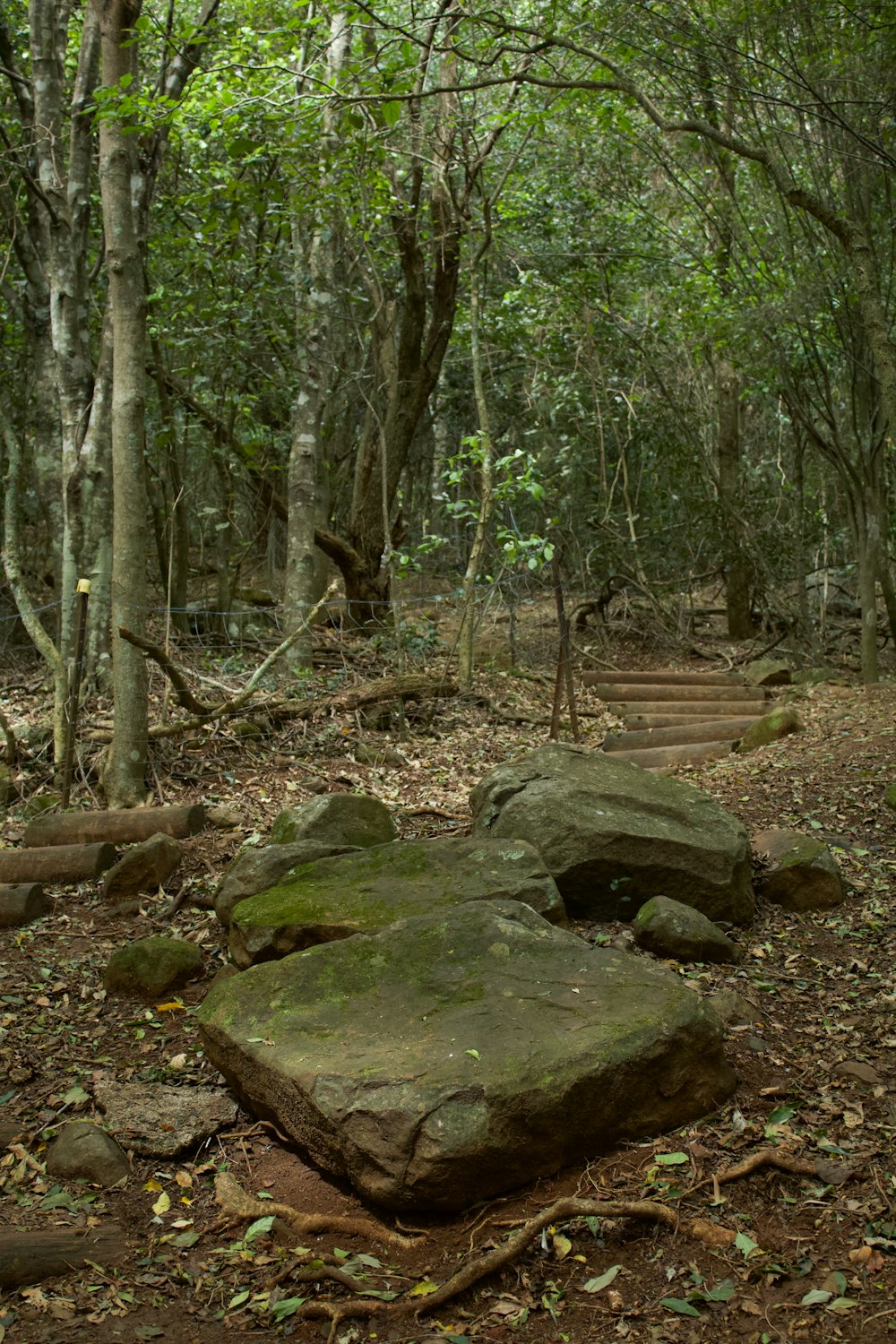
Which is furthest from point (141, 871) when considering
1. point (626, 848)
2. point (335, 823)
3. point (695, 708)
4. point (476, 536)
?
point (695, 708)

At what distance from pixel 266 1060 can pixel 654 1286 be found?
141cm

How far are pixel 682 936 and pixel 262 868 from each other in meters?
2.05

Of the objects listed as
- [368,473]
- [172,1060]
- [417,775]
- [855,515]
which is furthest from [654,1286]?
[368,473]

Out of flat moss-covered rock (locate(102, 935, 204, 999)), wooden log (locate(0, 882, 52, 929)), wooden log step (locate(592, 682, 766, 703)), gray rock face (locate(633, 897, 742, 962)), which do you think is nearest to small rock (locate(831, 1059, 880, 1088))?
gray rock face (locate(633, 897, 742, 962))

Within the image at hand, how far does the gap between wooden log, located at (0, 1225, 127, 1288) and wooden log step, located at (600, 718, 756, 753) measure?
21.7ft

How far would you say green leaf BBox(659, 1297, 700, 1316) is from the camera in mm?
2768

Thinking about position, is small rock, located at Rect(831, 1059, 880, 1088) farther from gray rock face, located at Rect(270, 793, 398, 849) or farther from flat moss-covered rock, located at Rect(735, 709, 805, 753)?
flat moss-covered rock, located at Rect(735, 709, 805, 753)

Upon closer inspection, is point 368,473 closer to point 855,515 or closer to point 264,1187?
point 855,515

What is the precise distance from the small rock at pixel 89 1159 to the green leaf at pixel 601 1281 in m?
1.59

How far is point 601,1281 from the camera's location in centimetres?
291

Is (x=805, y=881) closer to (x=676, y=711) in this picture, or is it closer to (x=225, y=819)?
(x=225, y=819)

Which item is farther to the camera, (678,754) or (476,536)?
(476,536)

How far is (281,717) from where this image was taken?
841 centimetres

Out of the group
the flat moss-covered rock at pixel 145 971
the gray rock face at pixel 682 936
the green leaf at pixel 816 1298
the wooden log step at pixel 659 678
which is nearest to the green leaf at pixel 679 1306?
the green leaf at pixel 816 1298
